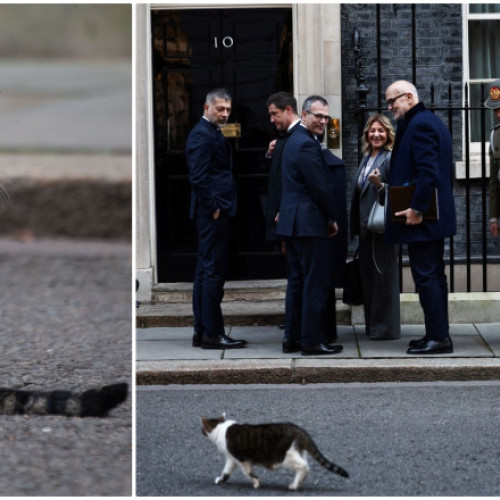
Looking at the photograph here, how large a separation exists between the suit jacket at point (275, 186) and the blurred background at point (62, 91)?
1.13m

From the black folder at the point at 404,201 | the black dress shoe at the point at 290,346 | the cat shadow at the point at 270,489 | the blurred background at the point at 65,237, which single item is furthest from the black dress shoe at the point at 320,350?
the cat shadow at the point at 270,489

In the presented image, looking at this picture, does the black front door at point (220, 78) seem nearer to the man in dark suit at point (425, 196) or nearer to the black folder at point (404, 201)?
the man in dark suit at point (425, 196)

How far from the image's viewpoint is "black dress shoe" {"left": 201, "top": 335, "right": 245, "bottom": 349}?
27.8 feet

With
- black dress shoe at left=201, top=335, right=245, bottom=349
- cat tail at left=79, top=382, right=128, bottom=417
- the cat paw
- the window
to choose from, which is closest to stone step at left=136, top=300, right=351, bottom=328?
black dress shoe at left=201, top=335, right=245, bottom=349

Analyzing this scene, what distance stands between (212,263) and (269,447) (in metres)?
3.70

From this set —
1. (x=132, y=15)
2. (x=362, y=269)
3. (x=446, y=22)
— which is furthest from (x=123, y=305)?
(x=132, y=15)

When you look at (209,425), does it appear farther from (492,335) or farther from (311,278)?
(492,335)

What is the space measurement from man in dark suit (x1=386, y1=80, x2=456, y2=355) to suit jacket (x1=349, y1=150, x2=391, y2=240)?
0.37m

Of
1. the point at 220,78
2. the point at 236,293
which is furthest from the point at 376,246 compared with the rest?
the point at 220,78

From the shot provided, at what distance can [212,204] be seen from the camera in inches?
322

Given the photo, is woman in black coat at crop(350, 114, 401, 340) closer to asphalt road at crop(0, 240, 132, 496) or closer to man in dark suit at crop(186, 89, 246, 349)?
man in dark suit at crop(186, 89, 246, 349)

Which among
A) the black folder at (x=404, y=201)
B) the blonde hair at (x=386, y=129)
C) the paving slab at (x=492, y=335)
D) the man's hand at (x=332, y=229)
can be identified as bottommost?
the paving slab at (x=492, y=335)

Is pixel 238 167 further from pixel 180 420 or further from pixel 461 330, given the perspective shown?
pixel 180 420

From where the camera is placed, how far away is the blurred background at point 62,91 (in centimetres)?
467
